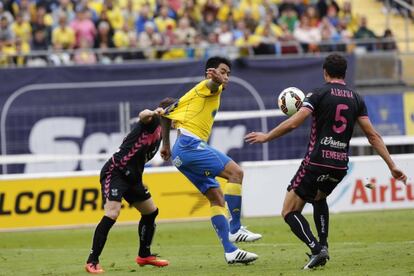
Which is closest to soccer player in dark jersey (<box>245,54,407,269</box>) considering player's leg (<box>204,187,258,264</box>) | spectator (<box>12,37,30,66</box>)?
player's leg (<box>204,187,258,264</box>)

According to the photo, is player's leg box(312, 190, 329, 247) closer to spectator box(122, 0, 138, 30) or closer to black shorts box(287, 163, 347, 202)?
black shorts box(287, 163, 347, 202)

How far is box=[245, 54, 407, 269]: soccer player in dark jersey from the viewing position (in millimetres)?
10484

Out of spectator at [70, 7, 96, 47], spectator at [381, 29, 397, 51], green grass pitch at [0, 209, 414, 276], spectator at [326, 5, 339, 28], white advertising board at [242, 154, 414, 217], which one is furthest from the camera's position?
spectator at [326, 5, 339, 28]

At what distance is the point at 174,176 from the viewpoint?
17.9 meters

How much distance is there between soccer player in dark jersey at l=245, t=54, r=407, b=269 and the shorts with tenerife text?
1.13 m

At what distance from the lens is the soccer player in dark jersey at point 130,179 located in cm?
1126

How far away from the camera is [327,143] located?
34.6ft

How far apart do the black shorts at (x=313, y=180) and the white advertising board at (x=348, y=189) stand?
24.1ft

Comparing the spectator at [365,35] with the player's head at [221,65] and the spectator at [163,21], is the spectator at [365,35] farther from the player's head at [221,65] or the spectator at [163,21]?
the player's head at [221,65]

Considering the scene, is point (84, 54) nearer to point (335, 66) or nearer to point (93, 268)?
point (93, 268)

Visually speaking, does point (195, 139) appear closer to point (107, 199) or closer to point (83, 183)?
point (107, 199)

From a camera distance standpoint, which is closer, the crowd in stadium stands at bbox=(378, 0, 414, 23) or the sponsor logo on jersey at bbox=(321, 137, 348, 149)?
the sponsor logo on jersey at bbox=(321, 137, 348, 149)

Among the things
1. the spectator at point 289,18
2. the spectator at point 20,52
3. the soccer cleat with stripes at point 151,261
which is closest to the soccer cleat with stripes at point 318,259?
the soccer cleat with stripes at point 151,261

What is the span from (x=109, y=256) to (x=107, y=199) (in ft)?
6.59
